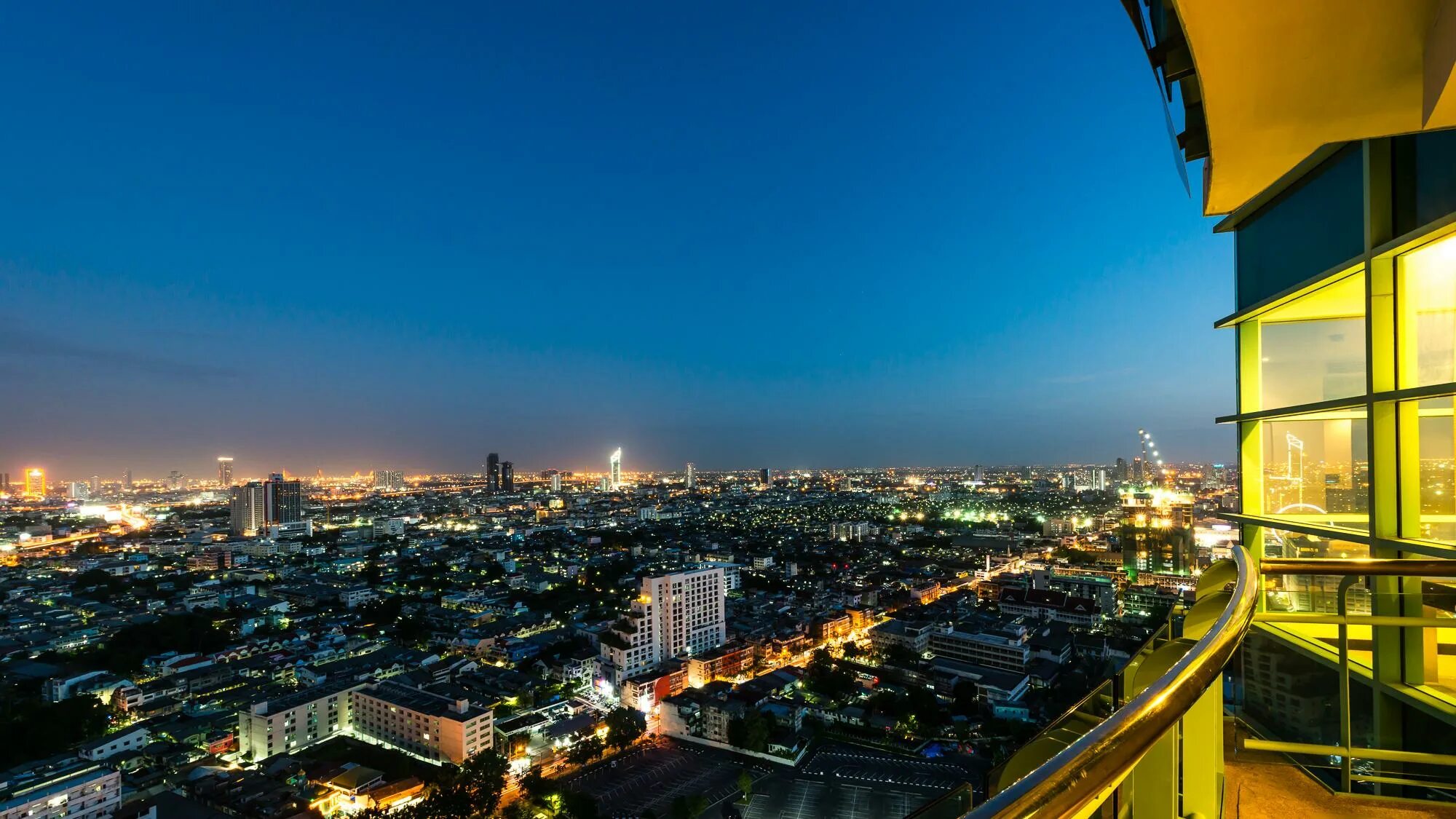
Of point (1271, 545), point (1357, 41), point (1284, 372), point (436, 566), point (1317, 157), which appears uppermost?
point (1317, 157)

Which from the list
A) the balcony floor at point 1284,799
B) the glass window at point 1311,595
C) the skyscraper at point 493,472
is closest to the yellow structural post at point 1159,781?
the balcony floor at point 1284,799

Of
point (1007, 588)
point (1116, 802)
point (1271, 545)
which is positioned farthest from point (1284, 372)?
point (1007, 588)

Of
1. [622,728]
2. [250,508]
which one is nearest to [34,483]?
[250,508]

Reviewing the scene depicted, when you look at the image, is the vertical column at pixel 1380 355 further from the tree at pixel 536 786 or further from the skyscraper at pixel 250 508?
the skyscraper at pixel 250 508

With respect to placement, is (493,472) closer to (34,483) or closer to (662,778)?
(34,483)

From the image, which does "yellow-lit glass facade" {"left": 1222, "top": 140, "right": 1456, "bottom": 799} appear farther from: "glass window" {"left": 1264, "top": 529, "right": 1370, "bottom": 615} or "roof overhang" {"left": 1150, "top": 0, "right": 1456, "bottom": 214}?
"roof overhang" {"left": 1150, "top": 0, "right": 1456, "bottom": 214}

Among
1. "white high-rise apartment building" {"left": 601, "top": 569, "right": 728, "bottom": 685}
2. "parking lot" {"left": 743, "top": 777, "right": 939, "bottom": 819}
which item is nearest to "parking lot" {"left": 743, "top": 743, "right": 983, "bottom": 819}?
"parking lot" {"left": 743, "top": 777, "right": 939, "bottom": 819}

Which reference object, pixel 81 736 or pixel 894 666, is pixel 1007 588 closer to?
pixel 894 666
